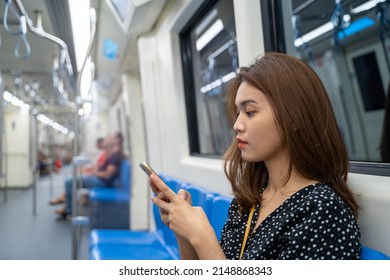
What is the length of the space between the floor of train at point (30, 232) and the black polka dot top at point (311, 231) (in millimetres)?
Result: 807

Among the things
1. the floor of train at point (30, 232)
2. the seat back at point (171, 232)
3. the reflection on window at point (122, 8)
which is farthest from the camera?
the floor of train at point (30, 232)

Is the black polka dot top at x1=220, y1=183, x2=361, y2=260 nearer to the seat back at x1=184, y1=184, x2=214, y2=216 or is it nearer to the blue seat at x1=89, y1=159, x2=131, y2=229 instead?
the seat back at x1=184, y1=184, x2=214, y2=216

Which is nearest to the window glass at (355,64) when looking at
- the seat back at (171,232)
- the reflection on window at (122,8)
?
the reflection on window at (122,8)

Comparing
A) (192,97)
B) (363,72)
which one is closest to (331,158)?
(192,97)

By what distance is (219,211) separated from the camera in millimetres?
1261

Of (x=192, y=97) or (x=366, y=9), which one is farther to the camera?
(x=366, y=9)

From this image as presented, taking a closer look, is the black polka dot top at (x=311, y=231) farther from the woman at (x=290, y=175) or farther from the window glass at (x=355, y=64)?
the window glass at (x=355, y=64)

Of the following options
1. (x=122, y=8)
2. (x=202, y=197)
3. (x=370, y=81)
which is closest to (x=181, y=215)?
(x=202, y=197)

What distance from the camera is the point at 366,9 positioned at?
264 centimetres

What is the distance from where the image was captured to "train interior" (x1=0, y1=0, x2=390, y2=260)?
4.10 ft

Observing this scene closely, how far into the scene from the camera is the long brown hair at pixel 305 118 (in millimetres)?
743

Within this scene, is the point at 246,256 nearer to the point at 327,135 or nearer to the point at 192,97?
the point at 327,135

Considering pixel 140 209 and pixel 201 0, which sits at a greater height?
pixel 201 0

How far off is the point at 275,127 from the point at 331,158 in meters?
0.15
